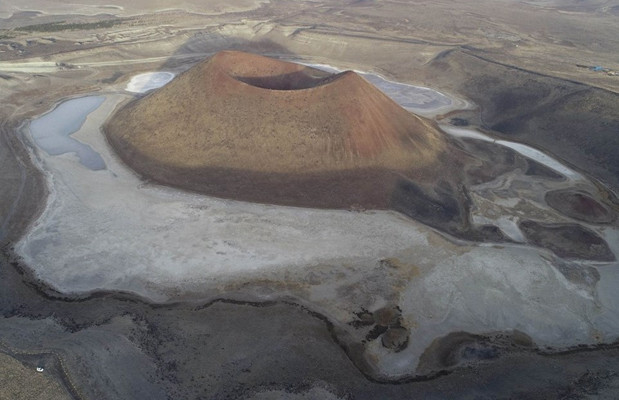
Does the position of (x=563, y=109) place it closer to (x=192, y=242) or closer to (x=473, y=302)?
(x=473, y=302)

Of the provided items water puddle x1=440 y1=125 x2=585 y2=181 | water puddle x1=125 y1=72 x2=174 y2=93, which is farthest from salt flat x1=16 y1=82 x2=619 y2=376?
water puddle x1=125 y1=72 x2=174 y2=93

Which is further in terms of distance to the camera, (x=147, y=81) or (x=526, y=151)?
(x=147, y=81)

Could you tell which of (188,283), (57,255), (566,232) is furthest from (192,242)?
(566,232)

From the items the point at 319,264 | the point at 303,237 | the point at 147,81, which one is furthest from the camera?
the point at 147,81

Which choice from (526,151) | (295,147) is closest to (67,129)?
(295,147)

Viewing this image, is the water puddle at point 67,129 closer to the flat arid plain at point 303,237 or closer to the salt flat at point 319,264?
the flat arid plain at point 303,237

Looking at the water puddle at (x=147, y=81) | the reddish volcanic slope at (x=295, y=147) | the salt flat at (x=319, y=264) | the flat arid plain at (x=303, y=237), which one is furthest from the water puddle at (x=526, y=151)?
the water puddle at (x=147, y=81)

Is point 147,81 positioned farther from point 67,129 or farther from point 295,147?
point 295,147
